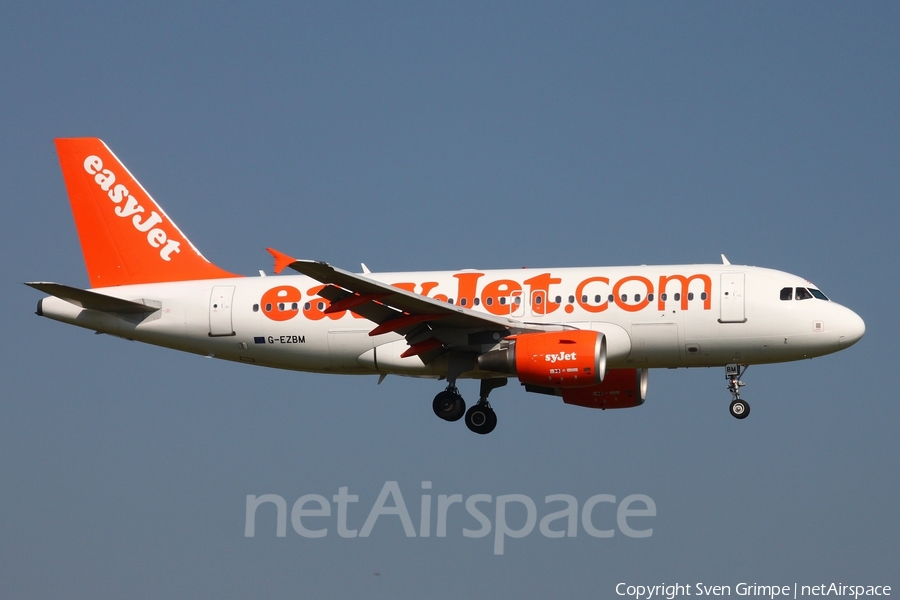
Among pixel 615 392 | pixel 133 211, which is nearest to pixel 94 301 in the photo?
pixel 133 211

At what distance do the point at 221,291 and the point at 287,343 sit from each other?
2.91 meters

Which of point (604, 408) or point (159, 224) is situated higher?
point (159, 224)

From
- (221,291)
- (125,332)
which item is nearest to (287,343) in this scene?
(221,291)

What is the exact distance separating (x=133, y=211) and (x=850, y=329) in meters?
23.1

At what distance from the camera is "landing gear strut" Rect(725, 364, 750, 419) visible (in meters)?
36.7

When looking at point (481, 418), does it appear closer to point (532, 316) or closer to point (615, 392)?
point (532, 316)

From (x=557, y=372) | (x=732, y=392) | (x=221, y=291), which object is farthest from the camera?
(x=221, y=291)

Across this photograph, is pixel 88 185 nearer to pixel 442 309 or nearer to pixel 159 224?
pixel 159 224

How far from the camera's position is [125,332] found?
40.1 metres

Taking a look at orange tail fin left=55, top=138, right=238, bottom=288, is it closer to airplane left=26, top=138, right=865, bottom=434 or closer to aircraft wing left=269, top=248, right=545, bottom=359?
airplane left=26, top=138, right=865, bottom=434

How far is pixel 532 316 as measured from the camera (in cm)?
3703

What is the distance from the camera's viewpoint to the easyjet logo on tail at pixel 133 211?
41.8 m

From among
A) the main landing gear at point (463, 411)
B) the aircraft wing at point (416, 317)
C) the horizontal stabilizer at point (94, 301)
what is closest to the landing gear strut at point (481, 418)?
the main landing gear at point (463, 411)

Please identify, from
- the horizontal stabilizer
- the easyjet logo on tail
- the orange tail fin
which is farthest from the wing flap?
the easyjet logo on tail
